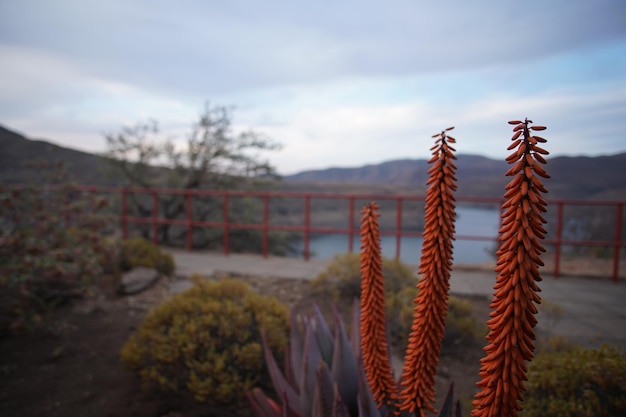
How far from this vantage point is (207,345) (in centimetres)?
335

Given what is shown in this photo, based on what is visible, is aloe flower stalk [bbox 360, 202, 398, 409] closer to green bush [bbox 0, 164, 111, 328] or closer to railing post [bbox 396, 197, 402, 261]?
green bush [bbox 0, 164, 111, 328]

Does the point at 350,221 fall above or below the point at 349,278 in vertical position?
above

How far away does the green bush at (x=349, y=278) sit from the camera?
5387 mm

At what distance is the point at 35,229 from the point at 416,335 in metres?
5.18

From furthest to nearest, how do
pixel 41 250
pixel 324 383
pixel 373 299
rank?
pixel 41 250 < pixel 324 383 < pixel 373 299

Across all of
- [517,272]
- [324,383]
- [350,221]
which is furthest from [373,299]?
[350,221]

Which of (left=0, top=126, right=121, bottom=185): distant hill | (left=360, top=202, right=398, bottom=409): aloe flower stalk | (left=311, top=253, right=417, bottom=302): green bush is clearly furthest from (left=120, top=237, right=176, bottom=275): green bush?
(left=0, top=126, right=121, bottom=185): distant hill

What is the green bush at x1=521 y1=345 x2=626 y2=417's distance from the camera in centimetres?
227

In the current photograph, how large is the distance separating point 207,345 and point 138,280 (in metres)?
3.13

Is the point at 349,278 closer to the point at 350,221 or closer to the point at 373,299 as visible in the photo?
the point at 350,221

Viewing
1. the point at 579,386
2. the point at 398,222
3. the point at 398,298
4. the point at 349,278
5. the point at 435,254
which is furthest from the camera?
the point at 398,222

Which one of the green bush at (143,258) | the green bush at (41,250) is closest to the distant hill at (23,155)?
the green bush at (143,258)

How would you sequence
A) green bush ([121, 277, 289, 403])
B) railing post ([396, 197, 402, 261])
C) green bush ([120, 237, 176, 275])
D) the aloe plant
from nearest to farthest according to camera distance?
the aloe plant → green bush ([121, 277, 289, 403]) → green bush ([120, 237, 176, 275]) → railing post ([396, 197, 402, 261])

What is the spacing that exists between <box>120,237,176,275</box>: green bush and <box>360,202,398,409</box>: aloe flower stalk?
→ 5893 mm
